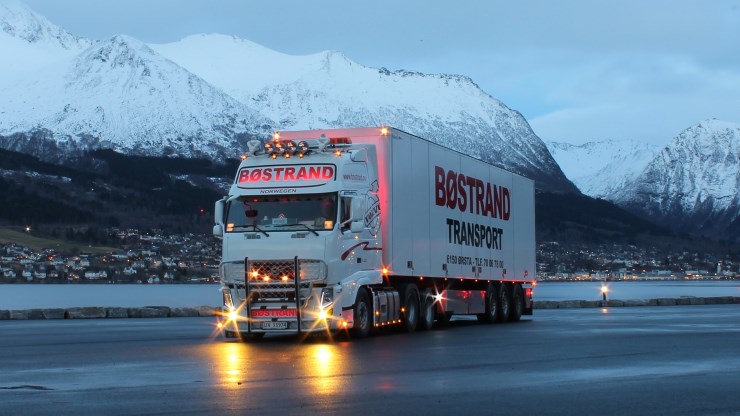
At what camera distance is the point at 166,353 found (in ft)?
78.2

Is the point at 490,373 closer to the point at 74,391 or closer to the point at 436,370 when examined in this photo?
the point at 436,370

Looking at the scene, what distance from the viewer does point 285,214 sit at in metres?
28.1

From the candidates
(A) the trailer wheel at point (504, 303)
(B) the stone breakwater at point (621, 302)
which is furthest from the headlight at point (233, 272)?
(B) the stone breakwater at point (621, 302)

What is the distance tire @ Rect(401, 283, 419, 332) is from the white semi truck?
3cm

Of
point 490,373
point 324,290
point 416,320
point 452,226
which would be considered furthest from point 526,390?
point 452,226

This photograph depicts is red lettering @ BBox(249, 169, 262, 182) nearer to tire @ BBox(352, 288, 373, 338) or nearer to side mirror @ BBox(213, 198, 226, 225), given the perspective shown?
side mirror @ BBox(213, 198, 226, 225)

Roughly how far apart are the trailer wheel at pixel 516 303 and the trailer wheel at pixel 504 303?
197mm

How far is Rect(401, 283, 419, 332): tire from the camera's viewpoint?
104ft

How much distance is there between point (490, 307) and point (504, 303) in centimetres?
155

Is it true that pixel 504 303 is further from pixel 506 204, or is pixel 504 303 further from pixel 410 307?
pixel 410 307

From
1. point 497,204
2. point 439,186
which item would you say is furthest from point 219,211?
point 497,204

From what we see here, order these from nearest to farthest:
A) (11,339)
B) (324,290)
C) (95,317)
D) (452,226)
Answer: (324,290), (11,339), (452,226), (95,317)

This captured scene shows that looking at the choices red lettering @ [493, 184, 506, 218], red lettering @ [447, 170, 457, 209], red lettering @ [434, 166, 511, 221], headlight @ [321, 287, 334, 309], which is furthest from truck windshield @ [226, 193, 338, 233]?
red lettering @ [493, 184, 506, 218]

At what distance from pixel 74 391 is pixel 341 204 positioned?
40.4 feet
